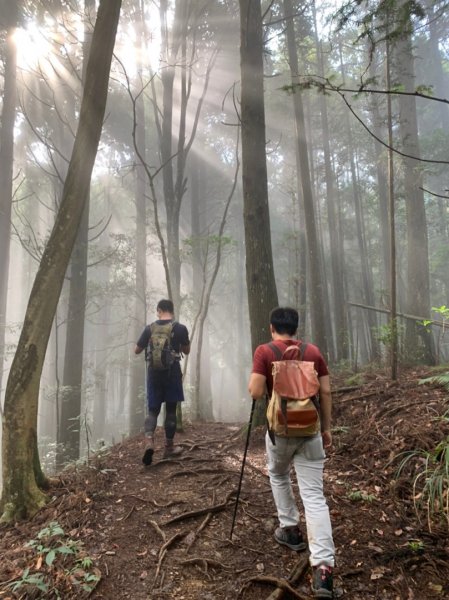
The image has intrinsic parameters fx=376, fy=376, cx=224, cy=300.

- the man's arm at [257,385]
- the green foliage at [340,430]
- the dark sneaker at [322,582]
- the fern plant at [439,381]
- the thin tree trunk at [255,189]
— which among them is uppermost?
the thin tree trunk at [255,189]

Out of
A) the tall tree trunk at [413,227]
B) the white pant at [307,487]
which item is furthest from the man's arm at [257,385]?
the tall tree trunk at [413,227]

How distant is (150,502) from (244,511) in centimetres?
102

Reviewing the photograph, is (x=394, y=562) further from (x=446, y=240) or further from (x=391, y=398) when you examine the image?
(x=446, y=240)

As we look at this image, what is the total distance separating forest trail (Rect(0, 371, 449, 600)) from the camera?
2725 millimetres

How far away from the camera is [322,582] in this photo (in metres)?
2.52

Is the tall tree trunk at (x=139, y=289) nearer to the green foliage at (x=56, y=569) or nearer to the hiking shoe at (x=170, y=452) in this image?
the hiking shoe at (x=170, y=452)

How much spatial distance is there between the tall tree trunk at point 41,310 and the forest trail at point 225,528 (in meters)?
0.36

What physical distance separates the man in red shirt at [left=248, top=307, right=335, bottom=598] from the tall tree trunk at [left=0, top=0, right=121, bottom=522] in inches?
99.9

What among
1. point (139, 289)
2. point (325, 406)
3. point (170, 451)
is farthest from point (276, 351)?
point (139, 289)

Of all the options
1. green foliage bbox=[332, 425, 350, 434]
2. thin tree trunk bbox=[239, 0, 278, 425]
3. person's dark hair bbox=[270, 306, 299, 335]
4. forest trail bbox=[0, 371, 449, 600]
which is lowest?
forest trail bbox=[0, 371, 449, 600]

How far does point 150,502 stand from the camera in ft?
13.2

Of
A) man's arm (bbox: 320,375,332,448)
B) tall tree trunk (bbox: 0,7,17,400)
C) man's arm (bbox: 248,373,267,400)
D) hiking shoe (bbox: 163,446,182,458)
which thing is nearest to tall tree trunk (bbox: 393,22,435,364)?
hiking shoe (bbox: 163,446,182,458)

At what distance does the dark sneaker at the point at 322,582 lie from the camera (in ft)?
8.14

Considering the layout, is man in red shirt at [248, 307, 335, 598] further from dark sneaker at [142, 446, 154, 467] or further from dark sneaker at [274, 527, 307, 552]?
dark sneaker at [142, 446, 154, 467]
